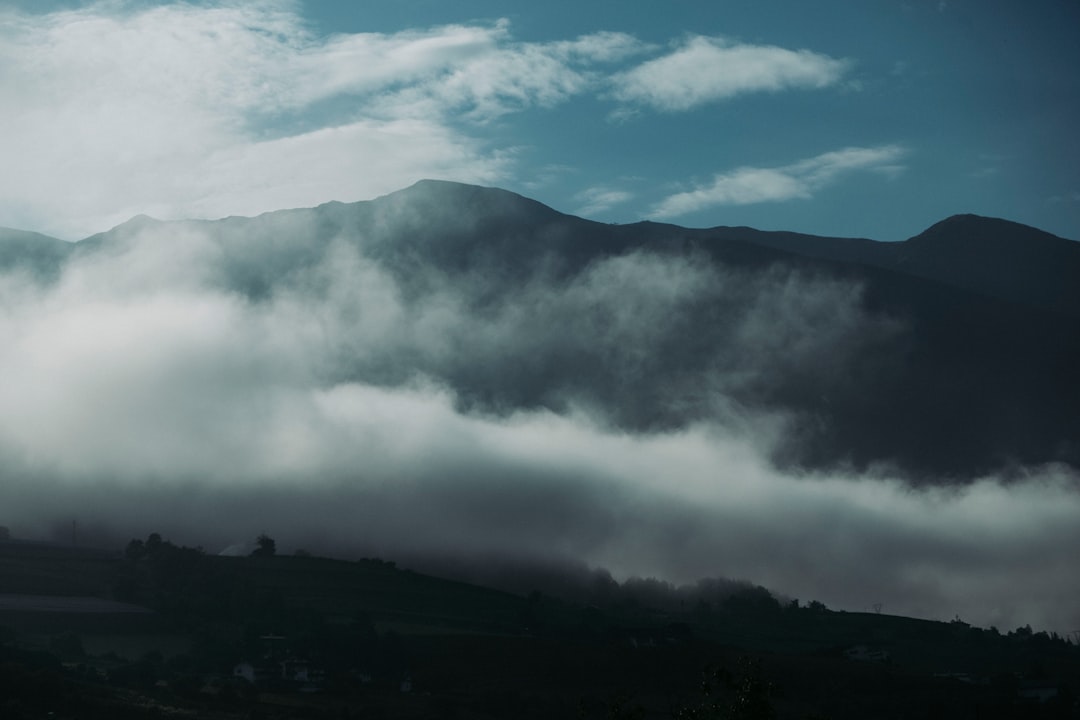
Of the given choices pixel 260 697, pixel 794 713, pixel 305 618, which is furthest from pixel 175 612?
pixel 794 713

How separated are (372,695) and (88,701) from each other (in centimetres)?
2940

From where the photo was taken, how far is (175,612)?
490 feet

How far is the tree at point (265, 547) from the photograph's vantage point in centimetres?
18507

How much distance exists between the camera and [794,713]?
122 m

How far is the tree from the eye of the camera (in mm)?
185075

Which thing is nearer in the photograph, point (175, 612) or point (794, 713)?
point (794, 713)

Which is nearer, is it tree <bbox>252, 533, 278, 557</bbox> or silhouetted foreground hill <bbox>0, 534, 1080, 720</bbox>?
silhouetted foreground hill <bbox>0, 534, 1080, 720</bbox>

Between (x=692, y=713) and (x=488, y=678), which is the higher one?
(x=692, y=713)

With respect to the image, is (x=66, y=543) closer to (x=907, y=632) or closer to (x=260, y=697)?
(x=260, y=697)

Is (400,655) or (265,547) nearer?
(400,655)

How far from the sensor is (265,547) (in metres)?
188

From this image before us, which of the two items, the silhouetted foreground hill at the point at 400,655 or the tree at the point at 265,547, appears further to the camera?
the tree at the point at 265,547

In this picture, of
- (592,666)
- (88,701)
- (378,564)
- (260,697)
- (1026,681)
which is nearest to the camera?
(88,701)

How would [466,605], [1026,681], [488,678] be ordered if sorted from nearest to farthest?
[488,678] < [1026,681] < [466,605]
